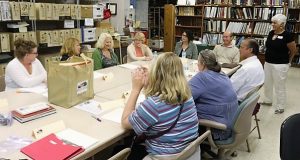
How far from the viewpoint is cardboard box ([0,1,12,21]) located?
13.5ft

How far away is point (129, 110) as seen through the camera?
174cm

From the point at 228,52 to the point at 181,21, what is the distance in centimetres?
405

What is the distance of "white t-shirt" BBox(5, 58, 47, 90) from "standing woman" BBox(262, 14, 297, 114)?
3.15 metres

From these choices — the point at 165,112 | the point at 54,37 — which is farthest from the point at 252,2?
the point at 165,112

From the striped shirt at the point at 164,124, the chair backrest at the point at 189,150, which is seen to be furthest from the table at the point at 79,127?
the chair backrest at the point at 189,150

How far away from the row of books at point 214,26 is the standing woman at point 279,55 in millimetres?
3213

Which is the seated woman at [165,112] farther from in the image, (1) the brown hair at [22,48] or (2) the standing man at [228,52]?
(2) the standing man at [228,52]

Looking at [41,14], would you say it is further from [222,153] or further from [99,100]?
[222,153]

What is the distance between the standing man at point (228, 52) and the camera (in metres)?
4.32

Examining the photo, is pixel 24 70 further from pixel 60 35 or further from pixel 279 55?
pixel 279 55

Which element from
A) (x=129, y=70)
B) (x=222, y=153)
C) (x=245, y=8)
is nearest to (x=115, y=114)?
(x=222, y=153)

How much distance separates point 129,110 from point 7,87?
1592mm

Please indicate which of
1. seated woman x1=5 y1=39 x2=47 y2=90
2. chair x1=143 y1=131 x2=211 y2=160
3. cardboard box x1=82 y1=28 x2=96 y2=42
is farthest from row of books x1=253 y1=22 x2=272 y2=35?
chair x1=143 y1=131 x2=211 y2=160

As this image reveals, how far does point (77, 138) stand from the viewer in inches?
62.4
